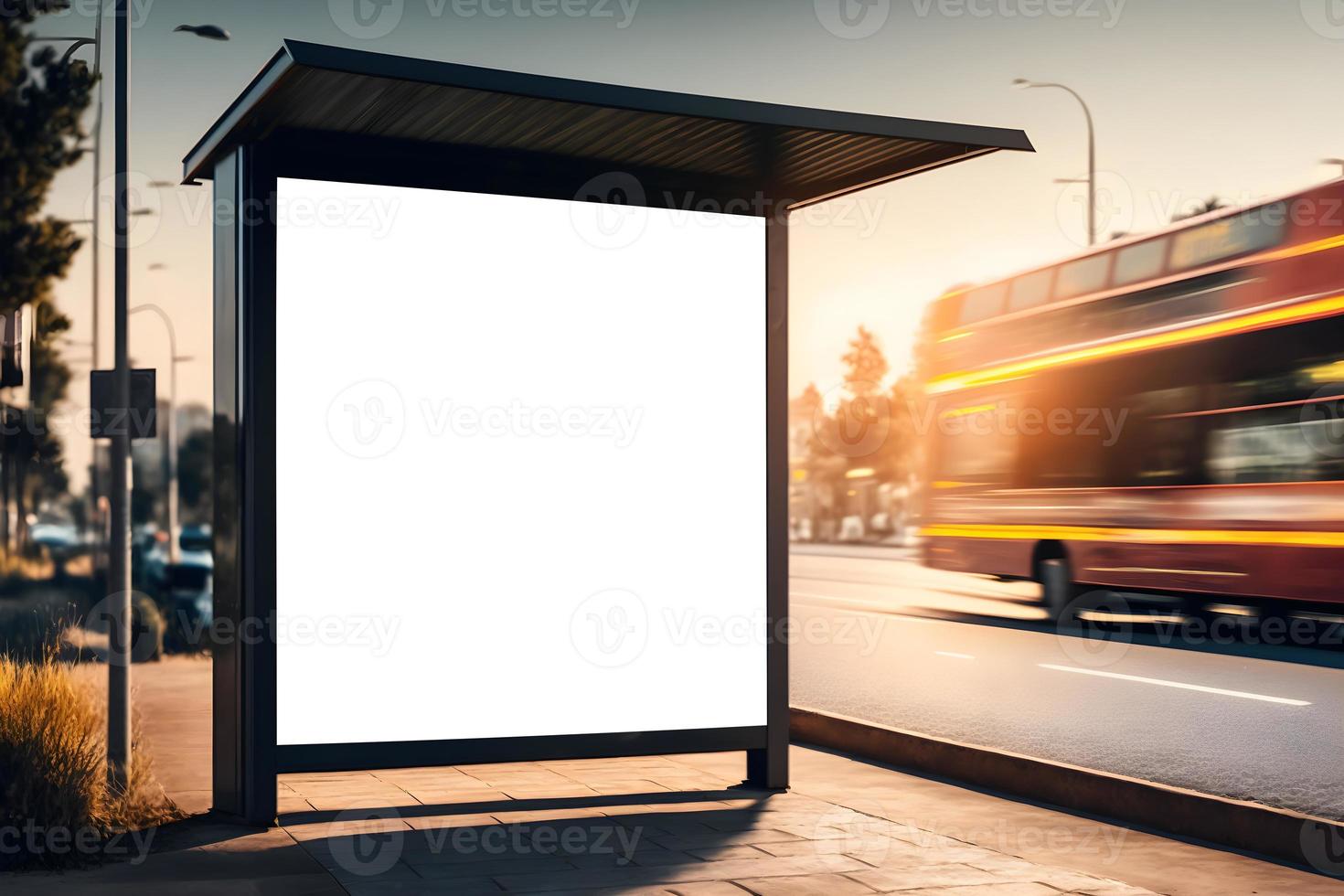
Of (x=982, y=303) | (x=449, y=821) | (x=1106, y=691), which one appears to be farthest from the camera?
(x=982, y=303)

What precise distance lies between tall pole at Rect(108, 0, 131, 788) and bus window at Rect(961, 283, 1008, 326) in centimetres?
1282

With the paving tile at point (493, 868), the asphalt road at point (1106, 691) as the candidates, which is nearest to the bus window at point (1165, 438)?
the asphalt road at point (1106, 691)

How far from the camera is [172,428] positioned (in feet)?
159

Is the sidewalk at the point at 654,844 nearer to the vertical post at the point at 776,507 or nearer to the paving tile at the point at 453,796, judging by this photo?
the paving tile at the point at 453,796

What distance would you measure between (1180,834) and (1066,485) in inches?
434

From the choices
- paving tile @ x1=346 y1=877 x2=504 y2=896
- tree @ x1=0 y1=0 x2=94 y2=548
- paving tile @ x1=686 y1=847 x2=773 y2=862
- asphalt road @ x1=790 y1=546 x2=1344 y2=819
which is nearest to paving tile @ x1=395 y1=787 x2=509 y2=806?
paving tile @ x1=686 y1=847 x2=773 y2=862

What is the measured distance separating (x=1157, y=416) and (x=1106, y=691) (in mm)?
4028

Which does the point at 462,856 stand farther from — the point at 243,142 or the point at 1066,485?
the point at 1066,485

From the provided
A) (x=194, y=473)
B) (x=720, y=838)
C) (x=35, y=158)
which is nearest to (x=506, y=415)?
(x=720, y=838)

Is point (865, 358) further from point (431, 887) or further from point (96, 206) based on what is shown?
point (431, 887)

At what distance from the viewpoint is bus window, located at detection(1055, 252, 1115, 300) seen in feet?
56.9

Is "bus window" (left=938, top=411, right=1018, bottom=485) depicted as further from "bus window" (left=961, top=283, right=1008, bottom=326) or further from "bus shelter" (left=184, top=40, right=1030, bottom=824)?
"bus shelter" (left=184, top=40, right=1030, bottom=824)

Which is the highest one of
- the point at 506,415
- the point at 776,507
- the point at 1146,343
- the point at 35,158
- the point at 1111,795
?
the point at 35,158

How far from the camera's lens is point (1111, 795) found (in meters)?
7.46
